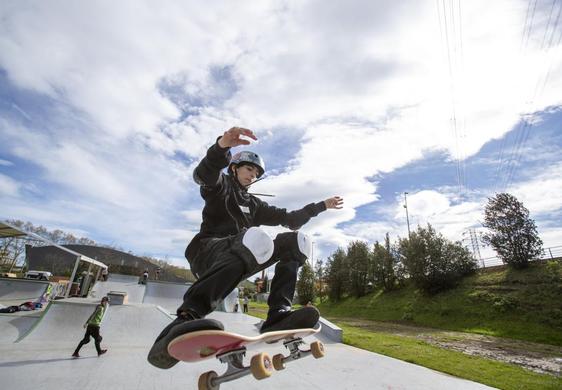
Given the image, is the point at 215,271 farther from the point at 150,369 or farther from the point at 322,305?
the point at 322,305

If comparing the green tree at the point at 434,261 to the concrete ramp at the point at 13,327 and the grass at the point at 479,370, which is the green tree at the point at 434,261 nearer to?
the grass at the point at 479,370

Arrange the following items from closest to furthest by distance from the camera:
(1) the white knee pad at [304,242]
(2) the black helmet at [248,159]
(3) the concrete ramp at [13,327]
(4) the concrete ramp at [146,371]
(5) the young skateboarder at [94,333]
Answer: (1) the white knee pad at [304,242] → (2) the black helmet at [248,159] → (4) the concrete ramp at [146,371] → (5) the young skateboarder at [94,333] → (3) the concrete ramp at [13,327]

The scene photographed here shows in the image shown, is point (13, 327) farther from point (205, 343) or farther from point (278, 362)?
point (205, 343)

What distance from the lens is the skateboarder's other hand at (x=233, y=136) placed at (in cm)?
233

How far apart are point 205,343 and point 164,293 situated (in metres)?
23.2

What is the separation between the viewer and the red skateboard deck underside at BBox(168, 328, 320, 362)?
177cm

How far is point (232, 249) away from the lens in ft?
7.48

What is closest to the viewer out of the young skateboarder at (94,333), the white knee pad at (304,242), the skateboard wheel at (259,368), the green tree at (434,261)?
the skateboard wheel at (259,368)

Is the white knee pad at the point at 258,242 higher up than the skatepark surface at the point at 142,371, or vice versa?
the white knee pad at the point at 258,242

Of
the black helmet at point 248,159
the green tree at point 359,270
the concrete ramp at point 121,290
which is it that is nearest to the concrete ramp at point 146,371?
the black helmet at point 248,159

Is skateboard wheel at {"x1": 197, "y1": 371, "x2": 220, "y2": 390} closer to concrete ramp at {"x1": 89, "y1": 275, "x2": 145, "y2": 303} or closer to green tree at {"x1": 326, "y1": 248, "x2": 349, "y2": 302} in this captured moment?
concrete ramp at {"x1": 89, "y1": 275, "x2": 145, "y2": 303}

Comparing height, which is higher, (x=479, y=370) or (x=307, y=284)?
(x=307, y=284)

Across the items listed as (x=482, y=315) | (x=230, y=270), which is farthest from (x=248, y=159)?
(x=482, y=315)

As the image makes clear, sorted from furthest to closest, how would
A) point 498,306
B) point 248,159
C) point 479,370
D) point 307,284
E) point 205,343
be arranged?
1. point 307,284
2. point 498,306
3. point 479,370
4. point 248,159
5. point 205,343
